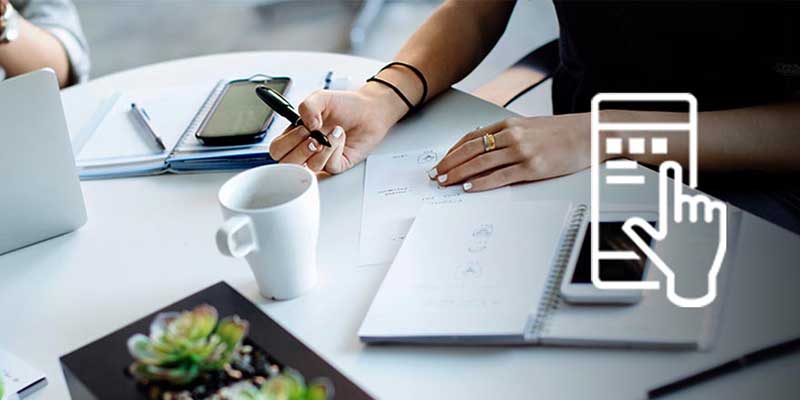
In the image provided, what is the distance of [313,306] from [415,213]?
19 cm

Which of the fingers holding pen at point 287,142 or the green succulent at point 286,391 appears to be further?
the fingers holding pen at point 287,142

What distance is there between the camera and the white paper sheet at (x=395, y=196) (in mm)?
884

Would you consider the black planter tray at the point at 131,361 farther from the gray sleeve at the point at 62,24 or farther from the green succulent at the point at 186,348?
the gray sleeve at the point at 62,24

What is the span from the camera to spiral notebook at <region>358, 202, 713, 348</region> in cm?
69

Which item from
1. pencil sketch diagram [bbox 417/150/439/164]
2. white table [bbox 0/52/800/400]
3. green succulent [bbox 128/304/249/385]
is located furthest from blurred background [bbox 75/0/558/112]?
green succulent [bbox 128/304/249/385]

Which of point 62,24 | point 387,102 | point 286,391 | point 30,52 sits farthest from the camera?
point 62,24

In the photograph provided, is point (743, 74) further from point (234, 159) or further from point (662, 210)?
point (234, 159)

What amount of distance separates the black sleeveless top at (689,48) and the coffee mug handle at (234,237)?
665 millimetres

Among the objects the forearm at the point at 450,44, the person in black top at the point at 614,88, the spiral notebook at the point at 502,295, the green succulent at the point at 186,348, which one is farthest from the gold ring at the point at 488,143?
the green succulent at the point at 186,348

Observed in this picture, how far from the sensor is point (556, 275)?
757 millimetres

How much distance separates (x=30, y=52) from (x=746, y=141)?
1283 mm

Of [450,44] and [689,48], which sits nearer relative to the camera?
[689,48]

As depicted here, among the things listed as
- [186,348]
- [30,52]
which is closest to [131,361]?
[186,348]

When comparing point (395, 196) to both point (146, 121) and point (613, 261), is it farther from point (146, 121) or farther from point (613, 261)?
point (146, 121)
